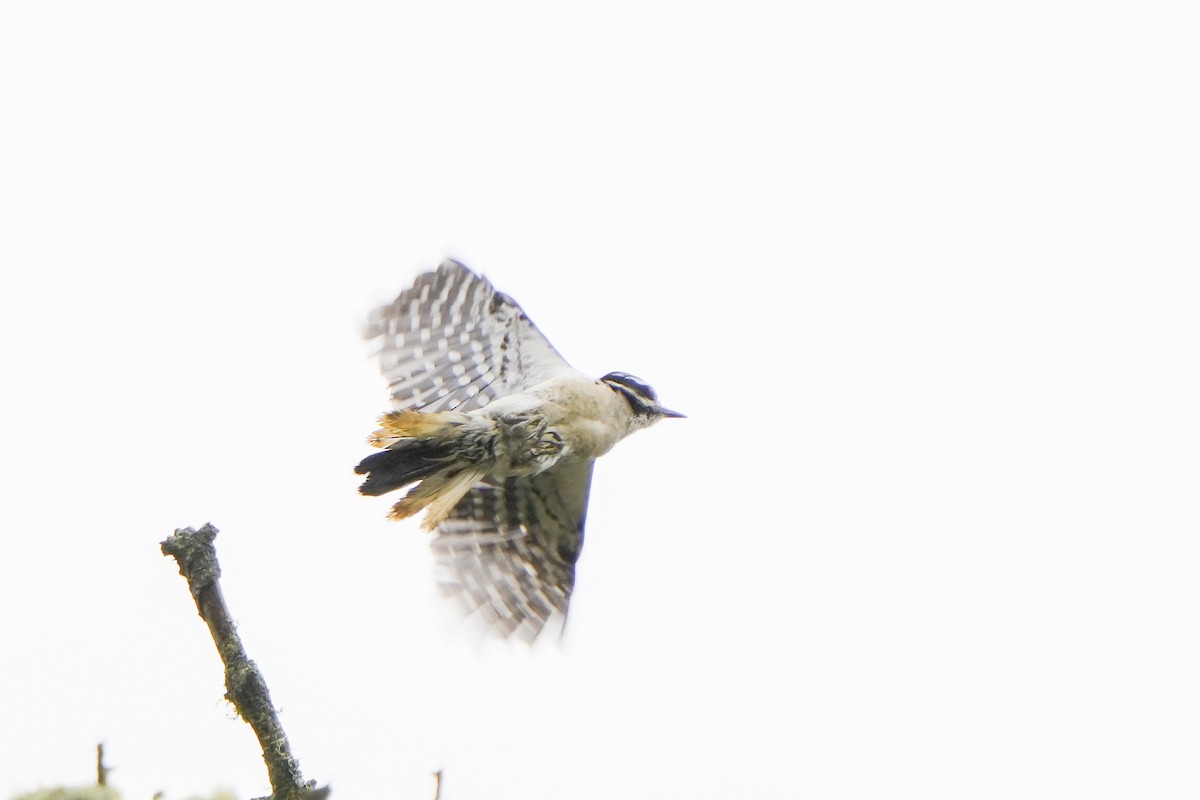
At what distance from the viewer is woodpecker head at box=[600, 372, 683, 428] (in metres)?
6.59

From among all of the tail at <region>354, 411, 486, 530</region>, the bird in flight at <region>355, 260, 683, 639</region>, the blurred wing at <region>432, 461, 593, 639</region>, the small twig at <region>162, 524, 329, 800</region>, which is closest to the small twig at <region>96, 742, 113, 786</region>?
the small twig at <region>162, 524, 329, 800</region>

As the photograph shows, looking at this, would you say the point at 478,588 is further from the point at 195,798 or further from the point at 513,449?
the point at 195,798

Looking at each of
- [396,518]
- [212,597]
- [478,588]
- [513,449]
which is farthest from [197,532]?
[478,588]

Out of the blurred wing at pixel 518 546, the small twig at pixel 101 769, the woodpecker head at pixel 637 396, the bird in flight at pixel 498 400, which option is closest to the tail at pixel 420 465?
the bird in flight at pixel 498 400

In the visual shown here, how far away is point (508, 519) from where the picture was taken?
6.64m

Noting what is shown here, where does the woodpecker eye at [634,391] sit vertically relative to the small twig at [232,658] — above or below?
above

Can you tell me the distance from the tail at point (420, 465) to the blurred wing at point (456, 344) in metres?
0.80

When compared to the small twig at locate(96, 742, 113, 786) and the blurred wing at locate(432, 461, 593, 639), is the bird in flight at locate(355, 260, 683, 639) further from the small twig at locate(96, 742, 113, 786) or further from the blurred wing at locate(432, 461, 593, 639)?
the small twig at locate(96, 742, 113, 786)

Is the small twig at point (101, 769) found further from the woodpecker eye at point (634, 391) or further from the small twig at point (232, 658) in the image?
the woodpecker eye at point (634, 391)

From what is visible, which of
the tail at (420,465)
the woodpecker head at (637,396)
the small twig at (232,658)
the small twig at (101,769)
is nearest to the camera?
the small twig at (101,769)

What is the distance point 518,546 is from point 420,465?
50.1 inches

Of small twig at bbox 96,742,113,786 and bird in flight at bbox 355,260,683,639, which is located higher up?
bird in flight at bbox 355,260,683,639

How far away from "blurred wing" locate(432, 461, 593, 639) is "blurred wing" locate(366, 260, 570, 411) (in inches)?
18.5

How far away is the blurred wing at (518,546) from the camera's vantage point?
254 inches
